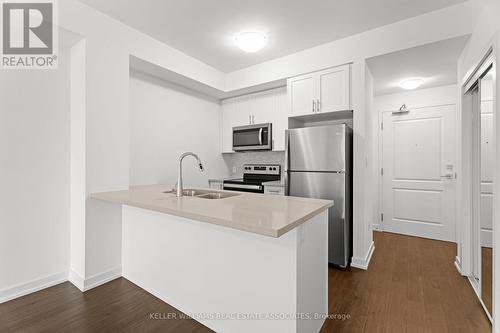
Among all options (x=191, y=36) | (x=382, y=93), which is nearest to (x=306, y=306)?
(x=191, y=36)

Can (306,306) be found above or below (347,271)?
above

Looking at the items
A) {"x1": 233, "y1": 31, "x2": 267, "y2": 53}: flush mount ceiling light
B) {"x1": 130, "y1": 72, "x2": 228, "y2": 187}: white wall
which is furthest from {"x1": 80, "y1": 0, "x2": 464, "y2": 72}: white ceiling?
{"x1": 130, "y1": 72, "x2": 228, "y2": 187}: white wall

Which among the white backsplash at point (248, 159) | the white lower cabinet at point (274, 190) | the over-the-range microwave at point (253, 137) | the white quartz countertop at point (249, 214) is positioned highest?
the over-the-range microwave at point (253, 137)

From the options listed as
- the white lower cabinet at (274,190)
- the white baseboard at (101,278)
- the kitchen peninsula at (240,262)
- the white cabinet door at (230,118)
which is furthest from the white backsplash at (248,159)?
the white baseboard at (101,278)

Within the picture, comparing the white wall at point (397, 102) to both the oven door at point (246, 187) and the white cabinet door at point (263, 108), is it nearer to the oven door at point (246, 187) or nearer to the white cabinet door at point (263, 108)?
the white cabinet door at point (263, 108)

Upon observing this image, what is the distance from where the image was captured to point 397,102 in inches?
165

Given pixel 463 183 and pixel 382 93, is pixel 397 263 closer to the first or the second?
pixel 463 183

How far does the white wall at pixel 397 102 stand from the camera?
151 inches

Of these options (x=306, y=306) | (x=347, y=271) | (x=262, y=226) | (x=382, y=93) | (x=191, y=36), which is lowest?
(x=347, y=271)

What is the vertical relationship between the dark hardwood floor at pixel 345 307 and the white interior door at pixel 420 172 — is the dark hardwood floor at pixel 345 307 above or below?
below

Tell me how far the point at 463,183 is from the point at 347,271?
1.53 m

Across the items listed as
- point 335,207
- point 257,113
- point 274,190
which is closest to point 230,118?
point 257,113

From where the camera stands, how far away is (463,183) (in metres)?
2.52

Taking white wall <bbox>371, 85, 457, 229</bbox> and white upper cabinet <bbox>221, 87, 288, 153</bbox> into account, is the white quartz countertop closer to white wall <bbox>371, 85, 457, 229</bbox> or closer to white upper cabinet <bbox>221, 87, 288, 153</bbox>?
white upper cabinet <bbox>221, 87, 288, 153</bbox>
